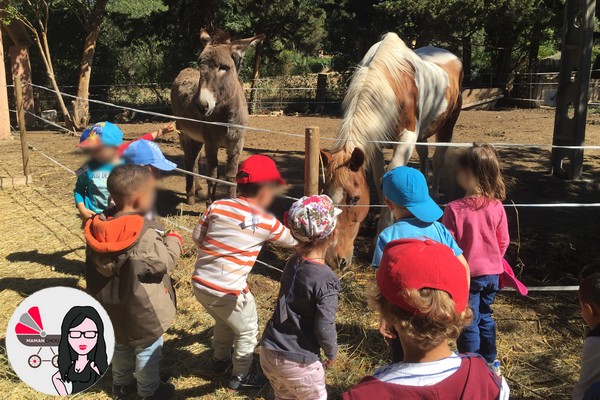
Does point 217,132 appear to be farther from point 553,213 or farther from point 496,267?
point 553,213

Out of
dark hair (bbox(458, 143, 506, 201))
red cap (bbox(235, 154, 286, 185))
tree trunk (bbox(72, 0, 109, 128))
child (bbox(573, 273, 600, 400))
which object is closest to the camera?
child (bbox(573, 273, 600, 400))

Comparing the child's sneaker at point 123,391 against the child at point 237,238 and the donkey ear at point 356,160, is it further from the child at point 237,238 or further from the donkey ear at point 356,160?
the donkey ear at point 356,160

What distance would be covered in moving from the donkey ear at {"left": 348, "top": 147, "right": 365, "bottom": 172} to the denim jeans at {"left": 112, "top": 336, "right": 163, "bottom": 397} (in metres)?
1.76

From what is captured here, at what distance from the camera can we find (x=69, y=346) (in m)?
2.10

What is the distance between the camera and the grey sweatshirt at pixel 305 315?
1953 millimetres

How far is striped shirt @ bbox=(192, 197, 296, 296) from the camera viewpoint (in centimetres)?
237

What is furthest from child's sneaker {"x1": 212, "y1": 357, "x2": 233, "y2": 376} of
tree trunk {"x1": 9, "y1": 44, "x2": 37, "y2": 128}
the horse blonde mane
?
tree trunk {"x1": 9, "y1": 44, "x2": 37, "y2": 128}

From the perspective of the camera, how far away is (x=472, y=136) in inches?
434

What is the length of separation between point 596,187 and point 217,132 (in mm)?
5686

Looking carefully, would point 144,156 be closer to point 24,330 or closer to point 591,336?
point 24,330

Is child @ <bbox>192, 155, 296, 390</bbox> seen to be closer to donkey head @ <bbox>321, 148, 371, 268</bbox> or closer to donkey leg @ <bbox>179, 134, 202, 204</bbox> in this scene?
donkey head @ <bbox>321, 148, 371, 268</bbox>

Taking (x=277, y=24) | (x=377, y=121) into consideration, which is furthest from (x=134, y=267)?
(x=277, y=24)

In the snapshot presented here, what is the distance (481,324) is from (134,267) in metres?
1.98

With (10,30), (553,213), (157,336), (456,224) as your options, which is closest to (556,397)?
(456,224)
